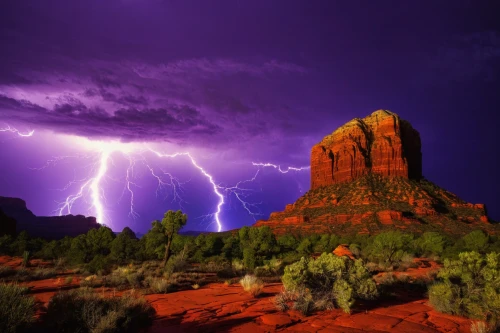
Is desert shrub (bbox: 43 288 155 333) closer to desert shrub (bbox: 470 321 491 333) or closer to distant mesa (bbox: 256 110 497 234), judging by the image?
desert shrub (bbox: 470 321 491 333)

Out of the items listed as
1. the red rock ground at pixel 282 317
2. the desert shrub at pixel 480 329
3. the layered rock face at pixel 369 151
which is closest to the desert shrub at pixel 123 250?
the red rock ground at pixel 282 317

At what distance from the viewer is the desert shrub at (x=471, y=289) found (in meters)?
8.49

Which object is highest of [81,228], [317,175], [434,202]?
[317,175]

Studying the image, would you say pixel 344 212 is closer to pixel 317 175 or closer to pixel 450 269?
pixel 317 175

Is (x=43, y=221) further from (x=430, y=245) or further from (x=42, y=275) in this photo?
(x=430, y=245)

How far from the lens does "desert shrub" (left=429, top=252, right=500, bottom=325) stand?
849cm

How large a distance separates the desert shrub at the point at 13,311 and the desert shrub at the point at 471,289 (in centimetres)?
1111

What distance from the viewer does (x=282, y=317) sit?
7992 millimetres

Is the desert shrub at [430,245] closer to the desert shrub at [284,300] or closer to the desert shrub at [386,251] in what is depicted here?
the desert shrub at [386,251]

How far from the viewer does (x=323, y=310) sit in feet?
29.7

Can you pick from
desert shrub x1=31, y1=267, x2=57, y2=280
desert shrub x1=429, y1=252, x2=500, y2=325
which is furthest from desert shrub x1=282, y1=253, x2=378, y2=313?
desert shrub x1=31, y1=267, x2=57, y2=280

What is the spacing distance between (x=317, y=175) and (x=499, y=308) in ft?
279

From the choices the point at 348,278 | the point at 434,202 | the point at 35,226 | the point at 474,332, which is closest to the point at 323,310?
the point at 348,278

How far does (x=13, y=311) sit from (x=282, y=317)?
608cm
